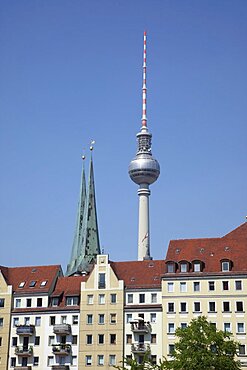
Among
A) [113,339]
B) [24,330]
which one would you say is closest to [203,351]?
[113,339]

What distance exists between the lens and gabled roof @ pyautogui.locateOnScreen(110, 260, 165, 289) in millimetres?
110188

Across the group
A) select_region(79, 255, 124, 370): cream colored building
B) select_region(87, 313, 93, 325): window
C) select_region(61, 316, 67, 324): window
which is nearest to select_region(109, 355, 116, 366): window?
select_region(79, 255, 124, 370): cream colored building

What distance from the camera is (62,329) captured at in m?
109

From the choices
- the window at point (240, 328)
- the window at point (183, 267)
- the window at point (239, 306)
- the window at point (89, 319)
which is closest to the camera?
the window at point (240, 328)

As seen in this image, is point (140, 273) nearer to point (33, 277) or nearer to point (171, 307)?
point (171, 307)

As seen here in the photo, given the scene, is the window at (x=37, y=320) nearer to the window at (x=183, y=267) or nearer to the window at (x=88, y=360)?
the window at (x=88, y=360)

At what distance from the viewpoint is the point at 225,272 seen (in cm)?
10475

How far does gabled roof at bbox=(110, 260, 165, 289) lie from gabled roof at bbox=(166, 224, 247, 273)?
3832 millimetres

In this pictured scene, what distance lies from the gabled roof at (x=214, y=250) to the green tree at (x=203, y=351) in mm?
23207

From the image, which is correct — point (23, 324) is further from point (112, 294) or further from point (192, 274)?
point (192, 274)

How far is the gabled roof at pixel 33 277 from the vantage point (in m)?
115

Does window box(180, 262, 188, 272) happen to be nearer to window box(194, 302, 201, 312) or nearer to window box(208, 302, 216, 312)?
window box(194, 302, 201, 312)

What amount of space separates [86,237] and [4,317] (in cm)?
6466

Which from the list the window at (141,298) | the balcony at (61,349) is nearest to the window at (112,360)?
the balcony at (61,349)
